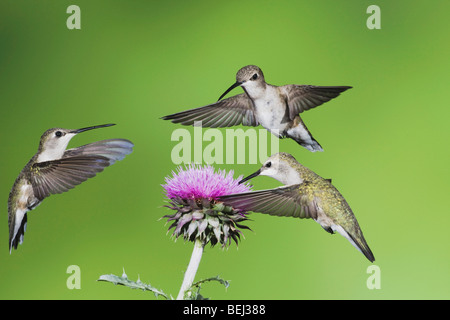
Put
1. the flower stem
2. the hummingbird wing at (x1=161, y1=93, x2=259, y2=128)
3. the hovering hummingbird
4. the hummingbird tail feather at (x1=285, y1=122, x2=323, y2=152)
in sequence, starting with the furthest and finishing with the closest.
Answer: the hummingbird wing at (x1=161, y1=93, x2=259, y2=128)
the hummingbird tail feather at (x1=285, y1=122, x2=323, y2=152)
the hovering hummingbird
the flower stem

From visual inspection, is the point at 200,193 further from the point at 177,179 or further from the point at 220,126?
the point at 220,126

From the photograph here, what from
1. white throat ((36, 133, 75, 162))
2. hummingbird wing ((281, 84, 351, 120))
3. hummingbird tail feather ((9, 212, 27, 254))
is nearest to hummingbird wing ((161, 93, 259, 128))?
hummingbird wing ((281, 84, 351, 120))

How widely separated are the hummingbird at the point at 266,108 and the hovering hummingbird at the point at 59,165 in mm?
234

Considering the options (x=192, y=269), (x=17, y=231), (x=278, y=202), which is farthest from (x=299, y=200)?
(x=17, y=231)

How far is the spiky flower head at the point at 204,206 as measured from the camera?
176cm

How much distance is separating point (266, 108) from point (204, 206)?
0.38 m

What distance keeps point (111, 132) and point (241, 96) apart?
5.32ft

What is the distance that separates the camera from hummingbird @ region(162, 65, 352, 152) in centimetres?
174

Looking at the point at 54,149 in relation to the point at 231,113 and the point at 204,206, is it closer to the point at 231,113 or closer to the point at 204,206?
the point at 204,206

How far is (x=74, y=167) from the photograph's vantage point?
1.74 m

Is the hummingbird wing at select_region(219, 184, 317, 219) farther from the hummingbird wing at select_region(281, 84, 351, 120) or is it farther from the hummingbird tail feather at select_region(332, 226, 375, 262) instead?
the hummingbird wing at select_region(281, 84, 351, 120)

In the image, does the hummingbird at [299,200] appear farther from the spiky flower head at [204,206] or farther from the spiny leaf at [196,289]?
the spiny leaf at [196,289]

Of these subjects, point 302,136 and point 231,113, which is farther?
point 231,113

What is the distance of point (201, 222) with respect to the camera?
1757 mm
